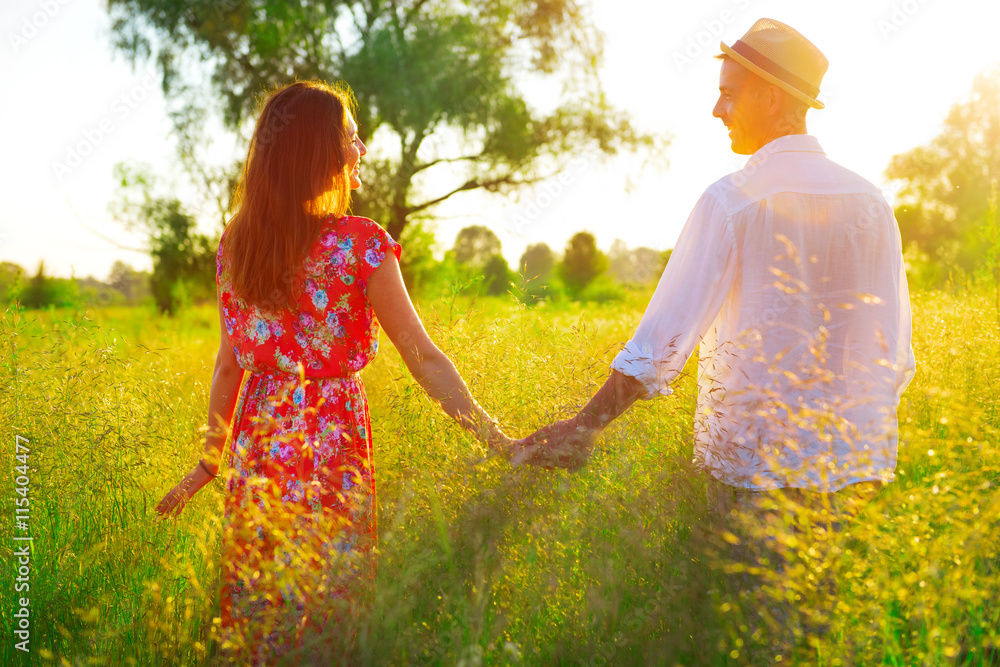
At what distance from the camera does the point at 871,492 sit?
57.6 inches

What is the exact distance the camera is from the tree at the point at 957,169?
2389cm

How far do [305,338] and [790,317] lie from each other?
1.25 m

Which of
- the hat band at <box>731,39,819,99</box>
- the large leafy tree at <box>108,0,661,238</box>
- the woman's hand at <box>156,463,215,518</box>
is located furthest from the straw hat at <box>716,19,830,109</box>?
the large leafy tree at <box>108,0,661,238</box>

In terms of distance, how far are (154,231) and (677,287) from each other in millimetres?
12169

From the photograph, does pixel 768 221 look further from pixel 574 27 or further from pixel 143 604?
pixel 574 27

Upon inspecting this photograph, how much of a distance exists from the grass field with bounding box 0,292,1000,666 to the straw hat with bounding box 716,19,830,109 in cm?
89

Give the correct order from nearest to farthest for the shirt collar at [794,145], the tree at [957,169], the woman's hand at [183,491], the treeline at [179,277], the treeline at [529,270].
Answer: the shirt collar at [794,145], the woman's hand at [183,491], the treeline at [529,270], the treeline at [179,277], the tree at [957,169]

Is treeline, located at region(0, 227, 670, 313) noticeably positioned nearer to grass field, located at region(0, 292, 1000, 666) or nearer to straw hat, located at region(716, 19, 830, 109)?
grass field, located at region(0, 292, 1000, 666)

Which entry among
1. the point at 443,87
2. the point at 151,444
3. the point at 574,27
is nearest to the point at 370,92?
the point at 443,87

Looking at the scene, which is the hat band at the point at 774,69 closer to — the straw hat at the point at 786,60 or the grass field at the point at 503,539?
the straw hat at the point at 786,60

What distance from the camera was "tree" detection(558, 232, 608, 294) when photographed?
36.6 metres

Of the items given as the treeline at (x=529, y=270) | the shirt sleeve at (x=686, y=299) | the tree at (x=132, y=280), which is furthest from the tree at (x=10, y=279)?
the tree at (x=132, y=280)

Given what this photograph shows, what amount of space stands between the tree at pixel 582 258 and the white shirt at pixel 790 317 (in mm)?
34793

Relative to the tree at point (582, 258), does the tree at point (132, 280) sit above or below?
below
